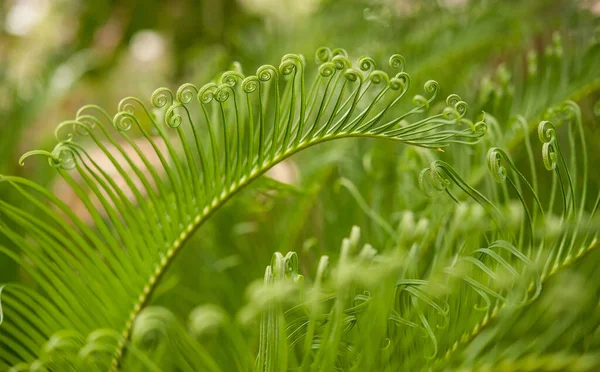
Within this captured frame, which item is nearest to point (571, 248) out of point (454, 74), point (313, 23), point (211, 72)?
point (454, 74)

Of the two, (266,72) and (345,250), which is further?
(266,72)

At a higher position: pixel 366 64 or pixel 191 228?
pixel 366 64

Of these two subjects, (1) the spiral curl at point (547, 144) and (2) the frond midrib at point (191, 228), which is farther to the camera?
(2) the frond midrib at point (191, 228)

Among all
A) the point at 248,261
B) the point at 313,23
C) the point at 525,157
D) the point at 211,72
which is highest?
the point at 313,23

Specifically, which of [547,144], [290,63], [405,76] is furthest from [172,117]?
[547,144]

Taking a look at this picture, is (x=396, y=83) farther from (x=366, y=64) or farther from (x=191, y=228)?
(x=191, y=228)

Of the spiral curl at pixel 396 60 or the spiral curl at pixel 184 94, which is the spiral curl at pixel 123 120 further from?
the spiral curl at pixel 396 60

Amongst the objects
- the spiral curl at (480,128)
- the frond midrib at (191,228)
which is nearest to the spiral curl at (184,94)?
the frond midrib at (191,228)

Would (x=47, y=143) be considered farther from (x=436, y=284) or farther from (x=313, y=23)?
(x=436, y=284)

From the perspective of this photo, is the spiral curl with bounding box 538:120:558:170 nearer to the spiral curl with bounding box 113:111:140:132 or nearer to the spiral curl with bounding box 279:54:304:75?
the spiral curl with bounding box 279:54:304:75
